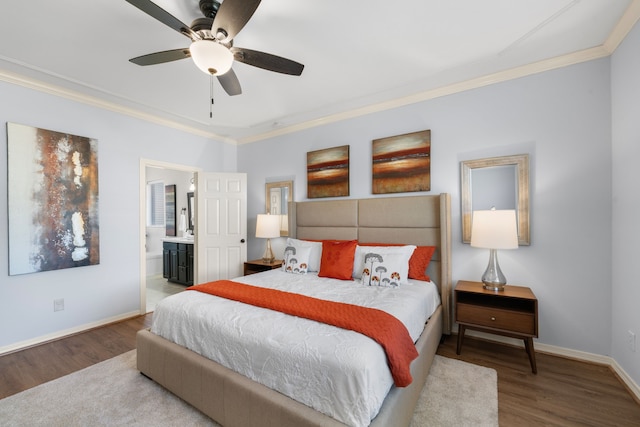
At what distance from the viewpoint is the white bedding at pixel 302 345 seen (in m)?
1.27

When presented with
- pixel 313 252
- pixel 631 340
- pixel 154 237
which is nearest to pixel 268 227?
pixel 313 252

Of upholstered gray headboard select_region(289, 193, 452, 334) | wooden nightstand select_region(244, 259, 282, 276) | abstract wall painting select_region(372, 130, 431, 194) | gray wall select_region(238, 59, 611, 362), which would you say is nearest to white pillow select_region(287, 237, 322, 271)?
upholstered gray headboard select_region(289, 193, 452, 334)

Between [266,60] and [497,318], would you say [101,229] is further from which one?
[497,318]

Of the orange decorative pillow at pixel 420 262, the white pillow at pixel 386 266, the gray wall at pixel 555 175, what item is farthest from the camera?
the orange decorative pillow at pixel 420 262

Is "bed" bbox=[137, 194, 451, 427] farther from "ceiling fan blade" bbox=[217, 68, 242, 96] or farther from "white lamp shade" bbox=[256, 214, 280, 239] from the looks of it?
"ceiling fan blade" bbox=[217, 68, 242, 96]

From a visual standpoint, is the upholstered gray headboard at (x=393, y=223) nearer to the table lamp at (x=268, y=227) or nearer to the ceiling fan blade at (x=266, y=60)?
the table lamp at (x=268, y=227)

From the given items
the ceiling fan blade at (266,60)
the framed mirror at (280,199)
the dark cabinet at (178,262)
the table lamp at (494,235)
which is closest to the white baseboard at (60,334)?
the dark cabinet at (178,262)

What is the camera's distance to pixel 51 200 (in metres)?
2.87

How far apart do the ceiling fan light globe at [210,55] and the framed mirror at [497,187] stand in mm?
2486

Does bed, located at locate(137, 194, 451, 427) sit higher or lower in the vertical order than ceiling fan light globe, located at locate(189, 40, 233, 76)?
lower

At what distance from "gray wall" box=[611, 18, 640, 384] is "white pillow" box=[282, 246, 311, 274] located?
2769 mm

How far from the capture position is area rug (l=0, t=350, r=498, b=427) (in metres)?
1.74

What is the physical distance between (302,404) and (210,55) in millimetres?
2055

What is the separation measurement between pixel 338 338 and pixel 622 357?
2435 millimetres
